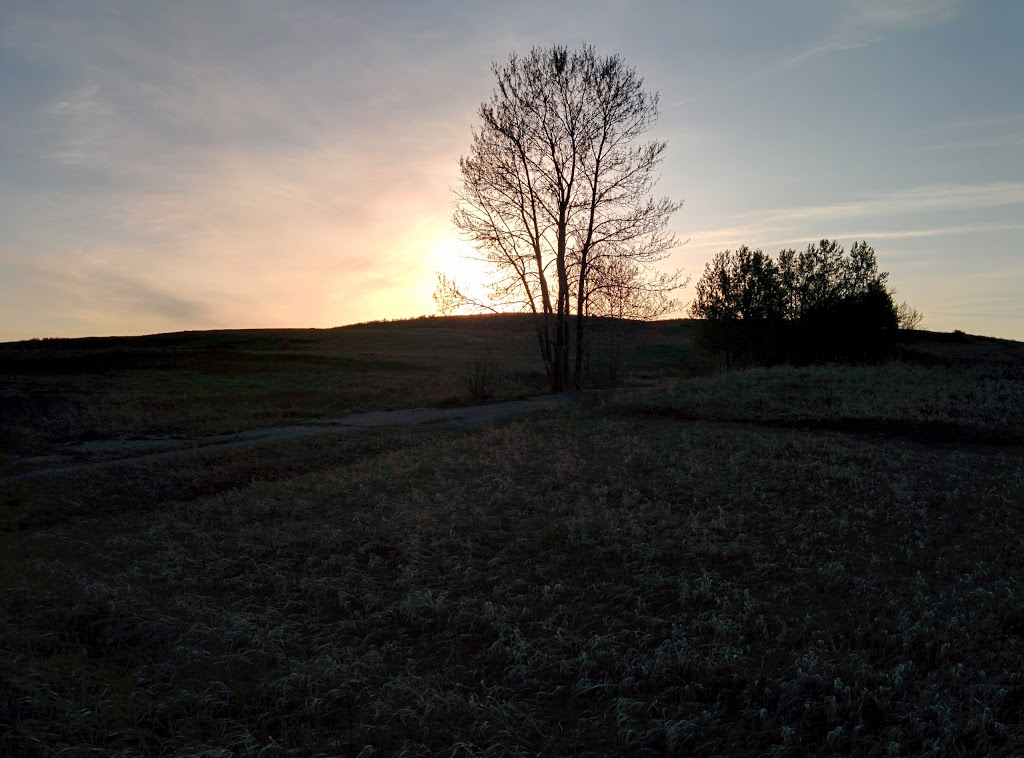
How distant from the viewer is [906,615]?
5.89 metres

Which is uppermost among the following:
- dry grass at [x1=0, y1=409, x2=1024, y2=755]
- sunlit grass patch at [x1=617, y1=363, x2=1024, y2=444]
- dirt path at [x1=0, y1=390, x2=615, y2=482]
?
sunlit grass patch at [x1=617, y1=363, x2=1024, y2=444]

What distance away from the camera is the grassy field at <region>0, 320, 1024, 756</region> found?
4.47m

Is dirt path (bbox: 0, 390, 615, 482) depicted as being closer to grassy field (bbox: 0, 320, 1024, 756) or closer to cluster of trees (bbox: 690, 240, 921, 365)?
grassy field (bbox: 0, 320, 1024, 756)

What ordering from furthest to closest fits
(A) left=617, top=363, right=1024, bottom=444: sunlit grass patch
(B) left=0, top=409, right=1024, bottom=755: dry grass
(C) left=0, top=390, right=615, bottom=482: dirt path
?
(A) left=617, top=363, right=1024, bottom=444: sunlit grass patch < (C) left=0, top=390, right=615, bottom=482: dirt path < (B) left=0, top=409, right=1024, bottom=755: dry grass

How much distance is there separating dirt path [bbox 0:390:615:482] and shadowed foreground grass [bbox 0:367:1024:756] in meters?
3.34

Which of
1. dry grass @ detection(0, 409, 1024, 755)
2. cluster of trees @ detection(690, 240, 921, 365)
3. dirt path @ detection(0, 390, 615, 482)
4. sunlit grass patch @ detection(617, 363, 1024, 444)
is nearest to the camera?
dry grass @ detection(0, 409, 1024, 755)

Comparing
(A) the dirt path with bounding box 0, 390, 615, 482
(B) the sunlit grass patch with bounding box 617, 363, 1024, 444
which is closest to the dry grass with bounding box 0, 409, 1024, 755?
(A) the dirt path with bounding box 0, 390, 615, 482

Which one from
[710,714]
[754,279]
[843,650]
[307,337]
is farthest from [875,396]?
[307,337]

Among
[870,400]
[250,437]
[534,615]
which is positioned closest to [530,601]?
[534,615]

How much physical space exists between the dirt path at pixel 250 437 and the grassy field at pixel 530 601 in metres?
1.90

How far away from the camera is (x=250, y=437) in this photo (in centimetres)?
1831

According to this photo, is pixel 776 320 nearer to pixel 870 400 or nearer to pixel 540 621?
pixel 870 400

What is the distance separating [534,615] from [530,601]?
1.17 feet

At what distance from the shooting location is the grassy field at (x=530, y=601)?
4473 millimetres
